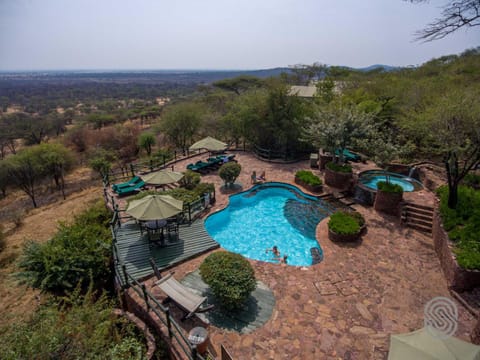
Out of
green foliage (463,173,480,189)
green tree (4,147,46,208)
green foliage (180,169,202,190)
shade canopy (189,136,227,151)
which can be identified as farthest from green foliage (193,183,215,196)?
green tree (4,147,46,208)

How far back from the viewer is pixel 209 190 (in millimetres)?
Result: 13562

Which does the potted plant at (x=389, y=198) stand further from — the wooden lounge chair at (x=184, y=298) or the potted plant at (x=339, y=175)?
the wooden lounge chair at (x=184, y=298)

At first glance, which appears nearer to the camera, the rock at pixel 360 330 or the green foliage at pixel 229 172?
the rock at pixel 360 330

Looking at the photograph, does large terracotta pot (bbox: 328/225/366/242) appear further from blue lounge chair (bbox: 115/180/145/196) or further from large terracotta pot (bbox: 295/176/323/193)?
blue lounge chair (bbox: 115/180/145/196)

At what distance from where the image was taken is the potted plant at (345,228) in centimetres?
1057

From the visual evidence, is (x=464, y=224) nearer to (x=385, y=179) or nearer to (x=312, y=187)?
(x=385, y=179)

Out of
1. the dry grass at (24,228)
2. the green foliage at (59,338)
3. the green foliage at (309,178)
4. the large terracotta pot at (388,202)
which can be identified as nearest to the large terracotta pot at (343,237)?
the large terracotta pot at (388,202)

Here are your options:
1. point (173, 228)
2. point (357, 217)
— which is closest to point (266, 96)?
point (357, 217)

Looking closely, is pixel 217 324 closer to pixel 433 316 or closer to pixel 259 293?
pixel 259 293

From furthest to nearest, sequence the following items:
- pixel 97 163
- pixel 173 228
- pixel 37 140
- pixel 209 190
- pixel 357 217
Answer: pixel 37 140, pixel 97 163, pixel 209 190, pixel 357 217, pixel 173 228

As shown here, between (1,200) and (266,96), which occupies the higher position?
(266,96)

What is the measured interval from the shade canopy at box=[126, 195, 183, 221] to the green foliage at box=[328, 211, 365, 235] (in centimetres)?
659

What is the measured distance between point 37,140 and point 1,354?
46.5 metres

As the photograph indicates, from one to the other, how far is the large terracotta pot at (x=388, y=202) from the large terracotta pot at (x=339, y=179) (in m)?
2.27
